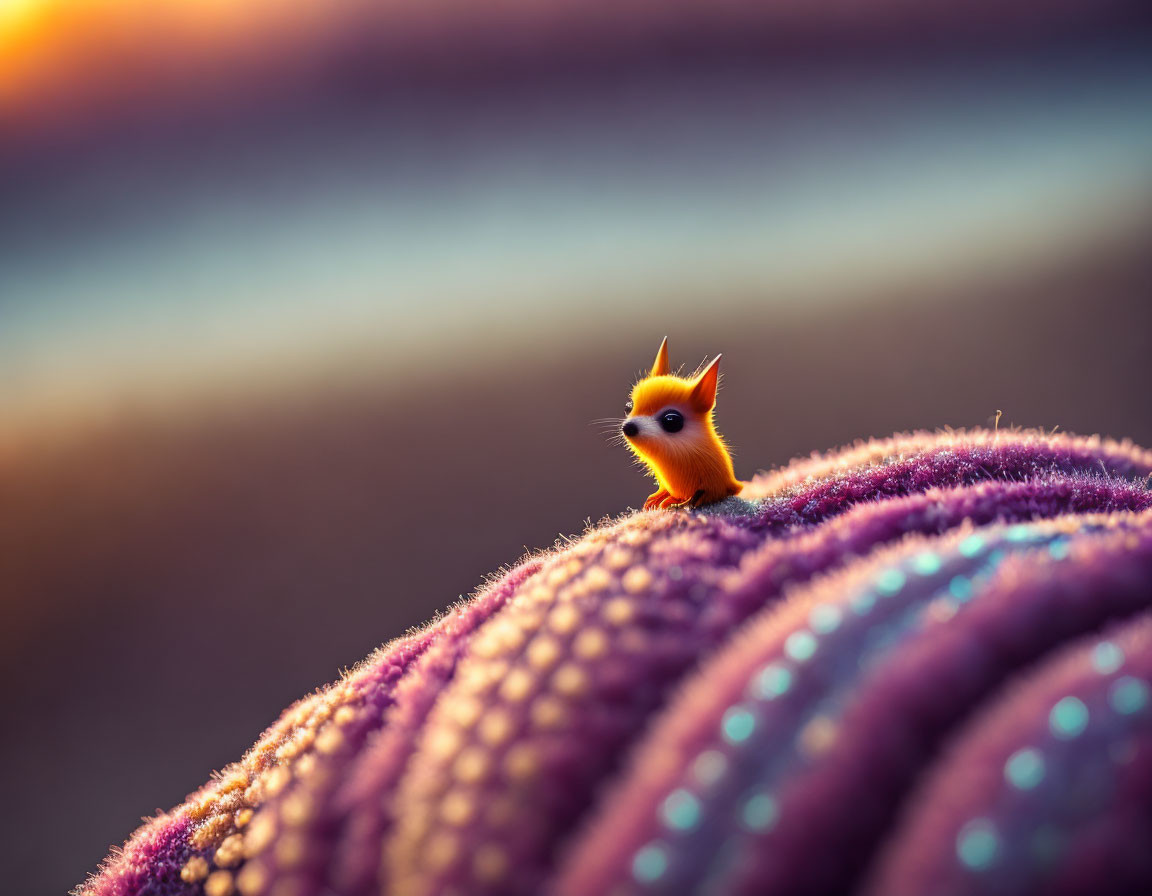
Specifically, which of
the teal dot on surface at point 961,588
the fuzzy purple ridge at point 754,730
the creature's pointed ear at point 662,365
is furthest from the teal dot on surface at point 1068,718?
the creature's pointed ear at point 662,365

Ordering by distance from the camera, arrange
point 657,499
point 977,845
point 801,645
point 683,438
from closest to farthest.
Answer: point 977,845
point 801,645
point 683,438
point 657,499

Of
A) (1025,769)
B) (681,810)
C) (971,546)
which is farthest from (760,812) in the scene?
(971,546)

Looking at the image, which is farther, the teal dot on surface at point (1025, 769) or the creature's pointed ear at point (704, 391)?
the creature's pointed ear at point (704, 391)

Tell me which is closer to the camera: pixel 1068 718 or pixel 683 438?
pixel 1068 718

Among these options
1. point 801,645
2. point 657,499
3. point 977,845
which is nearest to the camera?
point 977,845

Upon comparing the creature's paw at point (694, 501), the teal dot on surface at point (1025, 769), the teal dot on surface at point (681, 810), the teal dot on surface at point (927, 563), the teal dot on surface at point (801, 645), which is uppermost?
the creature's paw at point (694, 501)

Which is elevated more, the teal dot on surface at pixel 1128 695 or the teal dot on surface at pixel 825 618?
the teal dot on surface at pixel 825 618

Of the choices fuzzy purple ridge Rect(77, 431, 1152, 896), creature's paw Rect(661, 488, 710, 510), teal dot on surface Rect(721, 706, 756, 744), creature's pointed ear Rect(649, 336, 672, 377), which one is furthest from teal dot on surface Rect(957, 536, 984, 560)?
creature's pointed ear Rect(649, 336, 672, 377)

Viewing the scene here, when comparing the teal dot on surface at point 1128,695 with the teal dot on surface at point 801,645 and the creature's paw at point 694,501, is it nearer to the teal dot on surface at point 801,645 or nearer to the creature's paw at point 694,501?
the teal dot on surface at point 801,645

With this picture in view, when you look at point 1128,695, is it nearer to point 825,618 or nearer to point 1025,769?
point 1025,769
